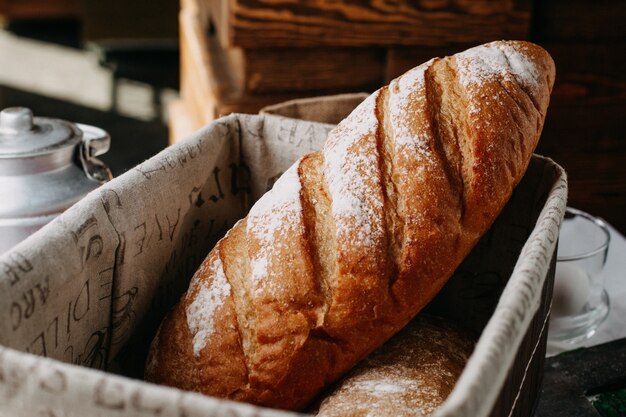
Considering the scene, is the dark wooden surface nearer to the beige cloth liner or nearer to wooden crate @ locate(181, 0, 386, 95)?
the beige cloth liner

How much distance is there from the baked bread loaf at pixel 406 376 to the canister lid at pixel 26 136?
0.43 m

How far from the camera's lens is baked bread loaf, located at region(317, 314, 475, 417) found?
59 cm

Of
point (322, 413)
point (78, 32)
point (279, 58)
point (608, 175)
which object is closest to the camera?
point (322, 413)

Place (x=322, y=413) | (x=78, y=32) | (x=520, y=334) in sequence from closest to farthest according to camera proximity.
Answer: (x=520, y=334), (x=322, y=413), (x=78, y=32)

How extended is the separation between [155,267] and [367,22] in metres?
0.91

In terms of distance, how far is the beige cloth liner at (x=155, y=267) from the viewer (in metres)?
0.42

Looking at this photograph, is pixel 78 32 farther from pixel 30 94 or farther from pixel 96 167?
pixel 96 167

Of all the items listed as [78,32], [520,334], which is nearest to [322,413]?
[520,334]

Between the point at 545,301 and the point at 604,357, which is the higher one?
the point at 545,301

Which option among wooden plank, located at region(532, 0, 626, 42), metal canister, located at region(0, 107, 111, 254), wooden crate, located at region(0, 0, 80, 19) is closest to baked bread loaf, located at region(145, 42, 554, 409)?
metal canister, located at region(0, 107, 111, 254)

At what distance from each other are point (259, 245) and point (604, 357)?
0.48 metres

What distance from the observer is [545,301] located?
0.63 metres

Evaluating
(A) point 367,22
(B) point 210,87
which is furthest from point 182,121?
(A) point 367,22

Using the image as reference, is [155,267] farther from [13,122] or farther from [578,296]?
[578,296]
